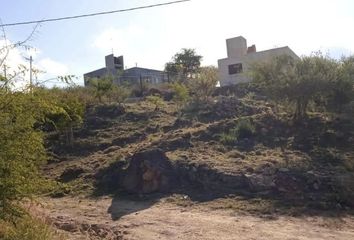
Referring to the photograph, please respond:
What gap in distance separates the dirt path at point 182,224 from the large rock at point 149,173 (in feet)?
4.83

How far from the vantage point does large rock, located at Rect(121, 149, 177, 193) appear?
1560 cm

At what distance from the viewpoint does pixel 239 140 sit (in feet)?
62.6

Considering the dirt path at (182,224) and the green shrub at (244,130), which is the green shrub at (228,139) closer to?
the green shrub at (244,130)

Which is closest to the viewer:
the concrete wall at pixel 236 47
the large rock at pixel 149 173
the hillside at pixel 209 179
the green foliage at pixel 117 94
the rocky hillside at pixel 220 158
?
the hillside at pixel 209 179

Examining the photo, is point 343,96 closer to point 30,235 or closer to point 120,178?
point 120,178

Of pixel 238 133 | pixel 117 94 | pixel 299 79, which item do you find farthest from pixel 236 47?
pixel 238 133

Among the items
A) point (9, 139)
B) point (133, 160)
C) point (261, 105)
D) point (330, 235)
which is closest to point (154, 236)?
point (330, 235)

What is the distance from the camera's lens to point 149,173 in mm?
15719

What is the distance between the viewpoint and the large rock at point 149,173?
15.6 m

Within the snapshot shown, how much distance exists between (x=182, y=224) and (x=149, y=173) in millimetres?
3986

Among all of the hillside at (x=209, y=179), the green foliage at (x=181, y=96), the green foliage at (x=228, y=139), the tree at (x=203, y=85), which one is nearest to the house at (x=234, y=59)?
the tree at (x=203, y=85)

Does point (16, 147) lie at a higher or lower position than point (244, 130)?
higher

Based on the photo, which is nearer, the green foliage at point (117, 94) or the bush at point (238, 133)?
the bush at point (238, 133)

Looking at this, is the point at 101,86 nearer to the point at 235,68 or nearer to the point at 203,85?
the point at 203,85
